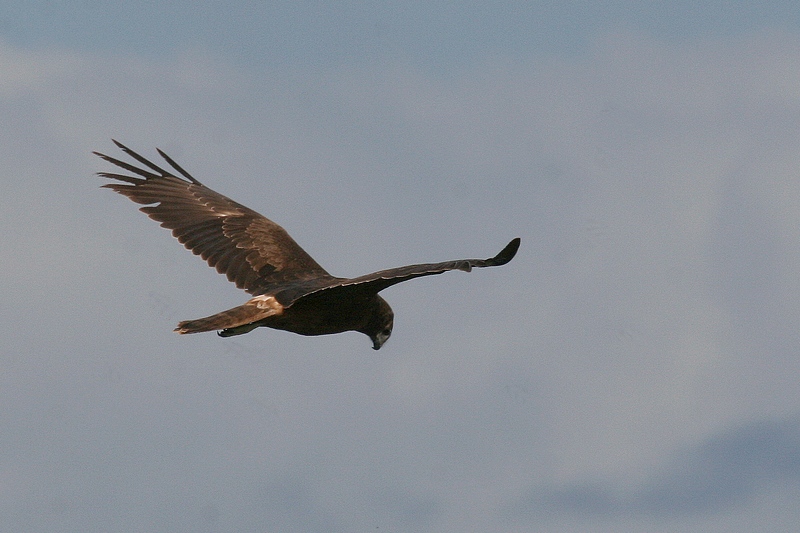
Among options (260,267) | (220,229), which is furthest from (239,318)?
(220,229)

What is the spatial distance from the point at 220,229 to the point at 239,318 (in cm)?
259

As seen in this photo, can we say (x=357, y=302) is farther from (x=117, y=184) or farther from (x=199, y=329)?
(x=117, y=184)

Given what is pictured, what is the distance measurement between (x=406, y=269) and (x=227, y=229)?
434 cm

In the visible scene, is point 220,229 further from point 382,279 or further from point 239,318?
point 382,279

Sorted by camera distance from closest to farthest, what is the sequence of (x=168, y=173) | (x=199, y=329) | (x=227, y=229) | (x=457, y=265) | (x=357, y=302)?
(x=457, y=265)
(x=199, y=329)
(x=357, y=302)
(x=227, y=229)
(x=168, y=173)

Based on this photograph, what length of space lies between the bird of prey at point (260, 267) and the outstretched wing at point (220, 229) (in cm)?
1

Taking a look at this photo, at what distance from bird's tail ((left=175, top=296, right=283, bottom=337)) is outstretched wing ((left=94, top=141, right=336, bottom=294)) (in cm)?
68

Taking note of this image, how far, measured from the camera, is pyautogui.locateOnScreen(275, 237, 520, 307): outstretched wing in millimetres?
10531

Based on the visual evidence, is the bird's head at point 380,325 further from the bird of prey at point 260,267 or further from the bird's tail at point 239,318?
the bird's tail at point 239,318

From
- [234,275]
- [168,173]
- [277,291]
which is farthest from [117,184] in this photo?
[277,291]

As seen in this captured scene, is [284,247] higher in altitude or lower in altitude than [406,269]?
higher

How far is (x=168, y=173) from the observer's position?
15.8m

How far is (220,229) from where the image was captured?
582 inches

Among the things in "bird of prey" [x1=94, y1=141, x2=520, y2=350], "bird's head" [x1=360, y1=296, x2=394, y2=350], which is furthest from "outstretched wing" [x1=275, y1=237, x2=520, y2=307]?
"bird's head" [x1=360, y1=296, x2=394, y2=350]
